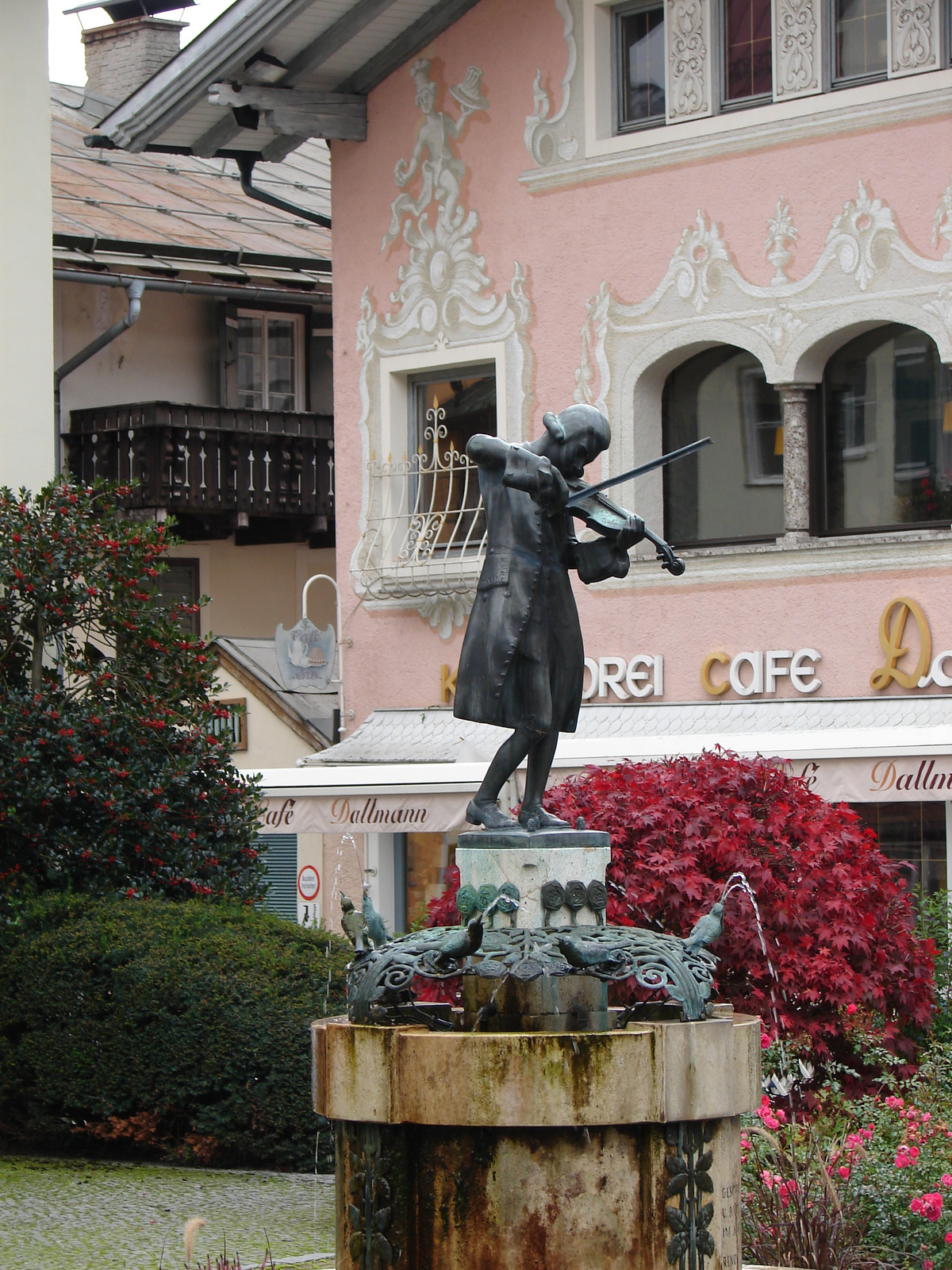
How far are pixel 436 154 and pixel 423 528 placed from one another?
3.32 m

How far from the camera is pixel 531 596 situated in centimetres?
848

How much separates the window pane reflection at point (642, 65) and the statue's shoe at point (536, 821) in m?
11.3

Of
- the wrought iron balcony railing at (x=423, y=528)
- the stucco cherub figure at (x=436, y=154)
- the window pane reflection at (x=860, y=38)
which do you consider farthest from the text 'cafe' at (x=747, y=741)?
the stucco cherub figure at (x=436, y=154)

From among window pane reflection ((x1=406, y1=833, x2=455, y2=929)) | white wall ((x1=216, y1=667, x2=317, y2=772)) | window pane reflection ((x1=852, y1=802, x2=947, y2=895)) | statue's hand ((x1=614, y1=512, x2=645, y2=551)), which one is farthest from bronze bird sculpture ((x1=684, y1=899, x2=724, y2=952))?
white wall ((x1=216, y1=667, x2=317, y2=772))

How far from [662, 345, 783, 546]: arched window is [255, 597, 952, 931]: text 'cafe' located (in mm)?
1149

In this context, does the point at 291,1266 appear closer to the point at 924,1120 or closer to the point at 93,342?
the point at 924,1120

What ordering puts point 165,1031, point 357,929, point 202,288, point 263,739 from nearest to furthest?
point 357,929, point 165,1031, point 263,739, point 202,288

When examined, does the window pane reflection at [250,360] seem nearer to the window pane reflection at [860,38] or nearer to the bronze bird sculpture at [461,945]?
the window pane reflection at [860,38]

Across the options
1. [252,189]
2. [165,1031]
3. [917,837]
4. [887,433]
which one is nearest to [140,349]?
[252,189]

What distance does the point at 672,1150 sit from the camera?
7.15m

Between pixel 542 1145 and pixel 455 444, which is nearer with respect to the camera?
pixel 542 1145

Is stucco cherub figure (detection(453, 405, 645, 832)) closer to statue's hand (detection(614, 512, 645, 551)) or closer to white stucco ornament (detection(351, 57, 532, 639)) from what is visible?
statue's hand (detection(614, 512, 645, 551))

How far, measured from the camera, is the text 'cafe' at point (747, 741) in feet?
50.7

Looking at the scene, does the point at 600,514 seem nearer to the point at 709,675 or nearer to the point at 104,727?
the point at 104,727
